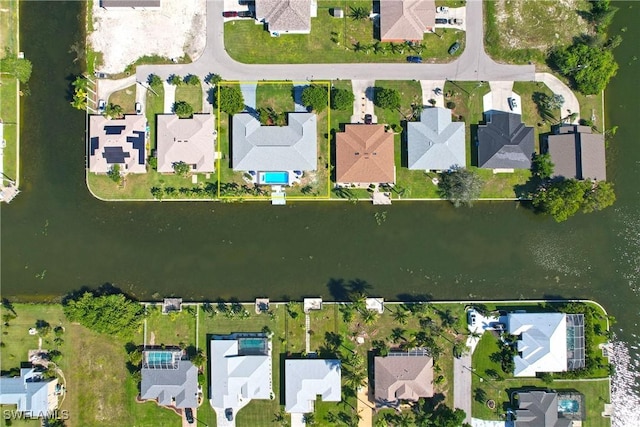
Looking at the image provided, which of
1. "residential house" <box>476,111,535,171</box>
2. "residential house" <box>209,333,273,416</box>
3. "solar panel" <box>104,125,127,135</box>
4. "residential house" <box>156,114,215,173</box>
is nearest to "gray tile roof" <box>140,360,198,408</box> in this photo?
"residential house" <box>209,333,273,416</box>

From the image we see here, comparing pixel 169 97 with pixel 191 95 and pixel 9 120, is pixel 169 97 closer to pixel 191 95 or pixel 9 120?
pixel 191 95

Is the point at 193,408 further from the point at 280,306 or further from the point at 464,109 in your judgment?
the point at 464,109

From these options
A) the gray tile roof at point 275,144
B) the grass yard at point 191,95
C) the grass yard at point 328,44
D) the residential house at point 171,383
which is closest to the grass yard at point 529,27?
the grass yard at point 328,44

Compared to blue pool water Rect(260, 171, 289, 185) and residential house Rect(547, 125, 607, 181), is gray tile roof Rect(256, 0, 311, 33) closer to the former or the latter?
blue pool water Rect(260, 171, 289, 185)

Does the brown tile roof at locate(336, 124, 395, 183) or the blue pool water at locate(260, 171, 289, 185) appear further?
the blue pool water at locate(260, 171, 289, 185)

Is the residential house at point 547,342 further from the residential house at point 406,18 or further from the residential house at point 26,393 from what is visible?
the residential house at point 26,393

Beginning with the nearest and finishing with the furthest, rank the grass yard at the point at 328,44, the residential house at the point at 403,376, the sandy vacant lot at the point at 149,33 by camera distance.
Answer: the residential house at the point at 403,376
the grass yard at the point at 328,44
the sandy vacant lot at the point at 149,33
